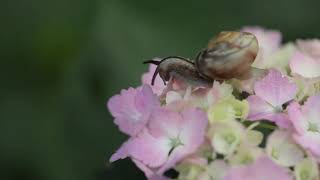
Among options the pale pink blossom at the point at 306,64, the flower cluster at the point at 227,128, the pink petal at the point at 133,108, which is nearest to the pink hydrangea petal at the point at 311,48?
the pale pink blossom at the point at 306,64

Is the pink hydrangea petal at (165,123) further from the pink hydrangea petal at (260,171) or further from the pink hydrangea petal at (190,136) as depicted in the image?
the pink hydrangea petal at (260,171)

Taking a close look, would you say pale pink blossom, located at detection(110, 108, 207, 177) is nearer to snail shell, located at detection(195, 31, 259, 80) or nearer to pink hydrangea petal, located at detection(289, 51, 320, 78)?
snail shell, located at detection(195, 31, 259, 80)

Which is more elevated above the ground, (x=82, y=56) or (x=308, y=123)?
(x=308, y=123)

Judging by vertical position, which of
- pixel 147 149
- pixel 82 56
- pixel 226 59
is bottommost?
pixel 82 56

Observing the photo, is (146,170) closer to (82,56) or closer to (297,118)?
(297,118)

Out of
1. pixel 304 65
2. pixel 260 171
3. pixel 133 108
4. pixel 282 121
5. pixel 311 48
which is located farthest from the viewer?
pixel 311 48

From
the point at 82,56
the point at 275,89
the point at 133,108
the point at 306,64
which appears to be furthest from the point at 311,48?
the point at 82,56

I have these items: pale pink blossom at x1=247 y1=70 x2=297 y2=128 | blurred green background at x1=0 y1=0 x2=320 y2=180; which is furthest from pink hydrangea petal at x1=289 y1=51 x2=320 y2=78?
blurred green background at x1=0 y1=0 x2=320 y2=180
